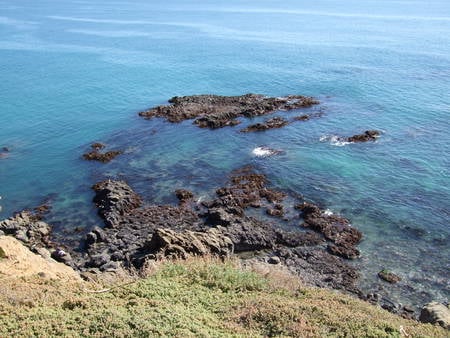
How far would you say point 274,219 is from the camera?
4238cm

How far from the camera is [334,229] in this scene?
40.1 meters

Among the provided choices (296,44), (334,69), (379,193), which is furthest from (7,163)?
(296,44)

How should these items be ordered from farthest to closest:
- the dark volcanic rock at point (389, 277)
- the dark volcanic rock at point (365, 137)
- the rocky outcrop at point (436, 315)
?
the dark volcanic rock at point (365, 137) → the dark volcanic rock at point (389, 277) → the rocky outcrop at point (436, 315)

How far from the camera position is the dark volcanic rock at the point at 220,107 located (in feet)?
221

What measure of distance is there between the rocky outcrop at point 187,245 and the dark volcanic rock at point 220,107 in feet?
101

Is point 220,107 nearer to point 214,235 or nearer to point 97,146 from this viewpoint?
point 97,146

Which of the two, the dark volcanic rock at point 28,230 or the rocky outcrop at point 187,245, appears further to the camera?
the dark volcanic rock at point 28,230

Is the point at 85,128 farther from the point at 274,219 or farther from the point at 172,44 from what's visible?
the point at 172,44

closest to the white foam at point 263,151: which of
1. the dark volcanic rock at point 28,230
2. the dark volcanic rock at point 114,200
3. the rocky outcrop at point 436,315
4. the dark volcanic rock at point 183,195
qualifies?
the dark volcanic rock at point 183,195

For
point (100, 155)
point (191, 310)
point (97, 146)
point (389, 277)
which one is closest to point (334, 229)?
point (389, 277)

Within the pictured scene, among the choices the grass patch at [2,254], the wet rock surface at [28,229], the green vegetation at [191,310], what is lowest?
the wet rock surface at [28,229]

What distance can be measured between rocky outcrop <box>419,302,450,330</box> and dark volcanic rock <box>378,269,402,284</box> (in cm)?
543

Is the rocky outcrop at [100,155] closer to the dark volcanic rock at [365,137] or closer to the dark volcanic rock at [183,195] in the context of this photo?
the dark volcanic rock at [183,195]

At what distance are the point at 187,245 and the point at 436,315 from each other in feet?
59.1
